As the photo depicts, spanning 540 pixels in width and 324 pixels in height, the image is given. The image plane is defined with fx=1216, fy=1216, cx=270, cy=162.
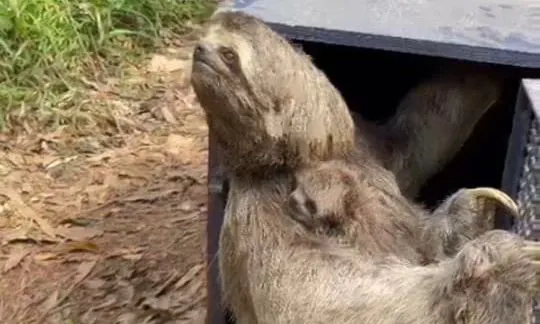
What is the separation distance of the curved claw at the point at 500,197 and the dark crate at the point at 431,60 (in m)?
0.05

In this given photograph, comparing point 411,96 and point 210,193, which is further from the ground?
point 411,96

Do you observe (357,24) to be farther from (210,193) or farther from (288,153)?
(210,193)

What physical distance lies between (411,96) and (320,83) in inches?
19.1

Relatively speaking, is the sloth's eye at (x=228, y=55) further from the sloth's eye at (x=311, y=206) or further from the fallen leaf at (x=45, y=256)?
the fallen leaf at (x=45, y=256)

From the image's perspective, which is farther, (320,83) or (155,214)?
(155,214)

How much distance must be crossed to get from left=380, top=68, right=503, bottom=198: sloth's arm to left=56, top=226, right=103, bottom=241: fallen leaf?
5.22 ft

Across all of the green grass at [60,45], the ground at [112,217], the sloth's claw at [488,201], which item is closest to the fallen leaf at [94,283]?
the ground at [112,217]

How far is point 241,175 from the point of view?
2463mm

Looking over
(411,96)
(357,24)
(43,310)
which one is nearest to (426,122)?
(411,96)

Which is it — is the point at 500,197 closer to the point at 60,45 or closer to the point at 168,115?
the point at 168,115

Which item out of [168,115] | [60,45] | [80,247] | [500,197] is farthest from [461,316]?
[60,45]

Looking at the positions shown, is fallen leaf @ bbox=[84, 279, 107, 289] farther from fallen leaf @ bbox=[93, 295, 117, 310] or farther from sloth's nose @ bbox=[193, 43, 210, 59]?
sloth's nose @ bbox=[193, 43, 210, 59]

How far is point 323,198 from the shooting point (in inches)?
93.7

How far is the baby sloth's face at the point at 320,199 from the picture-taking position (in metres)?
2.37
